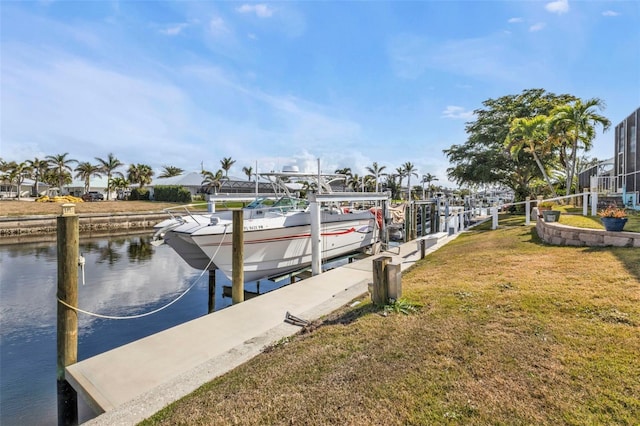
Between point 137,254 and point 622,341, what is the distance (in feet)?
64.0

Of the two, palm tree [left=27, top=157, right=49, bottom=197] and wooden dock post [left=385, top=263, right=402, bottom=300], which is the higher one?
palm tree [left=27, top=157, right=49, bottom=197]

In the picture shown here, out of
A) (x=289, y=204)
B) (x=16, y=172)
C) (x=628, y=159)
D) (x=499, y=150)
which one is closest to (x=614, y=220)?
(x=289, y=204)

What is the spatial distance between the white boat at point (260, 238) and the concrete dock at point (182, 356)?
2.37m

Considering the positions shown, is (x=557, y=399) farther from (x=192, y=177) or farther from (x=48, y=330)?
(x=192, y=177)

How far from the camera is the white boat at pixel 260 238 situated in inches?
347

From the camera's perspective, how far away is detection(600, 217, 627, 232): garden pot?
7154 mm

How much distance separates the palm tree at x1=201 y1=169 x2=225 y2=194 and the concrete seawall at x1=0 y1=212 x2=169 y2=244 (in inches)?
595

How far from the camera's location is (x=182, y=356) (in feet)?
15.7

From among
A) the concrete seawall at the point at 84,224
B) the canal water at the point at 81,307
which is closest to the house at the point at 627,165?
the canal water at the point at 81,307

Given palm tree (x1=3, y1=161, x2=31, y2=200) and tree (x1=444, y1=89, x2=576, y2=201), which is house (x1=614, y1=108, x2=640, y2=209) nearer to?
tree (x1=444, y1=89, x2=576, y2=201)

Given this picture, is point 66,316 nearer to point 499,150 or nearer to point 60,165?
point 499,150

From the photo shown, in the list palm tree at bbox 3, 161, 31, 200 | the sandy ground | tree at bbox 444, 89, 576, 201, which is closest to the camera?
tree at bbox 444, 89, 576, 201

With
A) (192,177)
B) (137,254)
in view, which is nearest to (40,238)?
(137,254)

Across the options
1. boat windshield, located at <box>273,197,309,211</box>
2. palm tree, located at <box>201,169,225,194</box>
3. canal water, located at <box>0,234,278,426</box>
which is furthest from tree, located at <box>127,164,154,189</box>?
boat windshield, located at <box>273,197,309,211</box>
